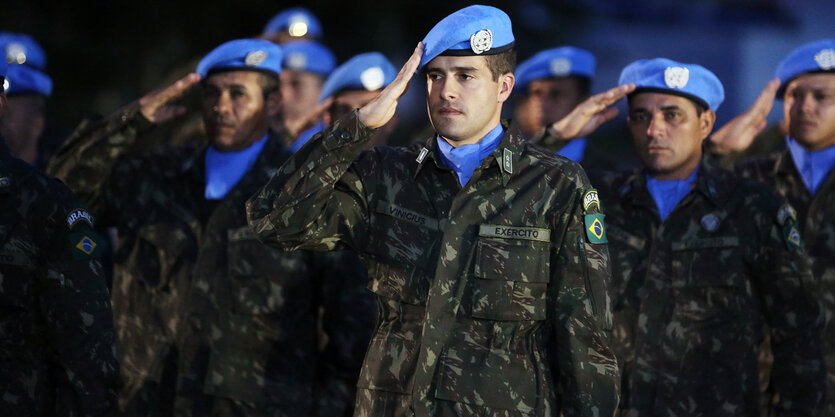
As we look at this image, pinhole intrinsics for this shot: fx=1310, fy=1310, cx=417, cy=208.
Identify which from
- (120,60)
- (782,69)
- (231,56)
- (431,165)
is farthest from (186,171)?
(120,60)

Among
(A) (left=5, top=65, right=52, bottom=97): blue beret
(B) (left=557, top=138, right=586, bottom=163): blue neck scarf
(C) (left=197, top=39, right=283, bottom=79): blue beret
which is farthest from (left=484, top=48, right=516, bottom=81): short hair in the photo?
(A) (left=5, top=65, right=52, bottom=97): blue beret

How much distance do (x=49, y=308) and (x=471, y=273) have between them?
147 centimetres

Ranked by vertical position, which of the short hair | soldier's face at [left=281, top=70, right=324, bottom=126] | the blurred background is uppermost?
the blurred background

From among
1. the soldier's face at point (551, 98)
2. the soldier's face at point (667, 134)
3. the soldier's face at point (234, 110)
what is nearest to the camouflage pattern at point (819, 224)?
the soldier's face at point (667, 134)

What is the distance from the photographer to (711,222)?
5949mm

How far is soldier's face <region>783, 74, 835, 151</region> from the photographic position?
23.3 ft

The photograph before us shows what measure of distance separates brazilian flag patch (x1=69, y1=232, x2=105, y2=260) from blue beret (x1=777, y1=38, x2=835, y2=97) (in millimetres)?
4293

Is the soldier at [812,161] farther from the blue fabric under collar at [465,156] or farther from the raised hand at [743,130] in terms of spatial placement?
the blue fabric under collar at [465,156]

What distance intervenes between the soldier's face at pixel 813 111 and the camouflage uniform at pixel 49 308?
13.5 ft

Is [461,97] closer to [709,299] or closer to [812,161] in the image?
[709,299]

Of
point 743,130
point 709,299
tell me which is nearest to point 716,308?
point 709,299

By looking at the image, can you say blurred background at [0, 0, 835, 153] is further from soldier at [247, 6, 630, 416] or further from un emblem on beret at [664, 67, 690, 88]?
soldier at [247, 6, 630, 416]

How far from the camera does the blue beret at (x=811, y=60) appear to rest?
23.6 ft

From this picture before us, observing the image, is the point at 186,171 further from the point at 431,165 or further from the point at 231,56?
the point at 431,165
